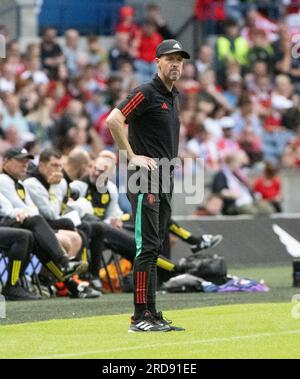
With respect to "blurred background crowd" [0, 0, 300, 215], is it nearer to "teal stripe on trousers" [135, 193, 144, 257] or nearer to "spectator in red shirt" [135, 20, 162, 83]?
"spectator in red shirt" [135, 20, 162, 83]

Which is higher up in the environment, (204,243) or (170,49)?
(170,49)

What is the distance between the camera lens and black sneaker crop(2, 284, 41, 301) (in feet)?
45.7

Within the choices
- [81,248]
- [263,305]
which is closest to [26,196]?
[81,248]

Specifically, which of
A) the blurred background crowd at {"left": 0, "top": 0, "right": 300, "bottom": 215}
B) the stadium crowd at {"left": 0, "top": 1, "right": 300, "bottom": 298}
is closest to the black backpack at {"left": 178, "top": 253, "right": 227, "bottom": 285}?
the stadium crowd at {"left": 0, "top": 1, "right": 300, "bottom": 298}

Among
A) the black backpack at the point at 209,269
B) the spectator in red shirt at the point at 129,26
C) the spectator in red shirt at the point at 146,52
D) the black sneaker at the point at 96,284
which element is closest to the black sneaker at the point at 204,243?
the black backpack at the point at 209,269

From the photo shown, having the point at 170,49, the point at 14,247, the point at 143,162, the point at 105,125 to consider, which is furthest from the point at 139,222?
the point at 105,125

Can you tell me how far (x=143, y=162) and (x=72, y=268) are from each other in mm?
3974

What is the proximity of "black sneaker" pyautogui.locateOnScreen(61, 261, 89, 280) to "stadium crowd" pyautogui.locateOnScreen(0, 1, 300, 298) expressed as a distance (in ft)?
0.05

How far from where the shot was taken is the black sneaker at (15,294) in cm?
1393

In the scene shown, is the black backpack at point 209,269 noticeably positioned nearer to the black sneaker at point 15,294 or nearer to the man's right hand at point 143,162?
the black sneaker at point 15,294

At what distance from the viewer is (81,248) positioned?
15375mm

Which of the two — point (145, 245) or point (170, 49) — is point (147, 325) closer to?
point (145, 245)

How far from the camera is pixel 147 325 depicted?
1048cm

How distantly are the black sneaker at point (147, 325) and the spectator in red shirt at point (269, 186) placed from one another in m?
12.5
